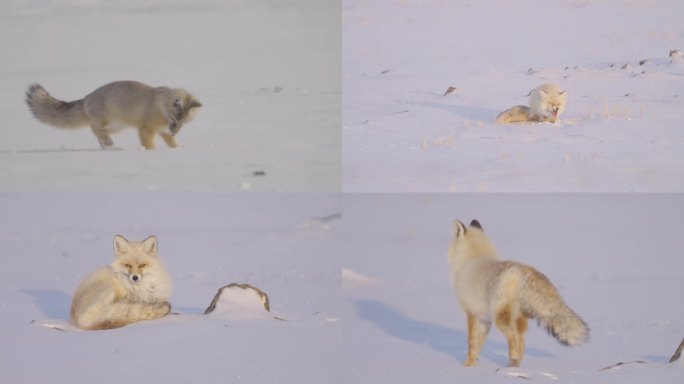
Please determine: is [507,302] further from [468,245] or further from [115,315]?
[115,315]

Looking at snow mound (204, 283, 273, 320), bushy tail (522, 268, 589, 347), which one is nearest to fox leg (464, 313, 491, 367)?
bushy tail (522, 268, 589, 347)

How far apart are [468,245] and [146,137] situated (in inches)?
103

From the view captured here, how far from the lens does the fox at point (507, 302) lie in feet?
16.2

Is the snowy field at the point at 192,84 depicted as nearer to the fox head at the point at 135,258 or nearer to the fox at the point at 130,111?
the fox at the point at 130,111

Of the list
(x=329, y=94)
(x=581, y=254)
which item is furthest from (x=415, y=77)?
(x=581, y=254)

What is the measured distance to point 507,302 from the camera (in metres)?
5.07

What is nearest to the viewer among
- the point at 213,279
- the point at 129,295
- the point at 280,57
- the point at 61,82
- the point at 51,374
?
the point at 51,374

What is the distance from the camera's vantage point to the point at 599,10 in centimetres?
978

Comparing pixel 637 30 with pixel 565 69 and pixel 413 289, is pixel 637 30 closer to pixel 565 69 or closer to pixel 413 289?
pixel 565 69

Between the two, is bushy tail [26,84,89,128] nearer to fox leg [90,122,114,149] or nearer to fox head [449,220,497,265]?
fox leg [90,122,114,149]

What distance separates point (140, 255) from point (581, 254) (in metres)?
3.11

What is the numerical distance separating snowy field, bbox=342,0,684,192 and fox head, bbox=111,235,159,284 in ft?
6.13

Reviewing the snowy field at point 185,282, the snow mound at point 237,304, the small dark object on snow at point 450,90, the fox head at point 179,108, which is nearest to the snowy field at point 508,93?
the small dark object on snow at point 450,90

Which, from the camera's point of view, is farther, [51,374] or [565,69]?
[565,69]
